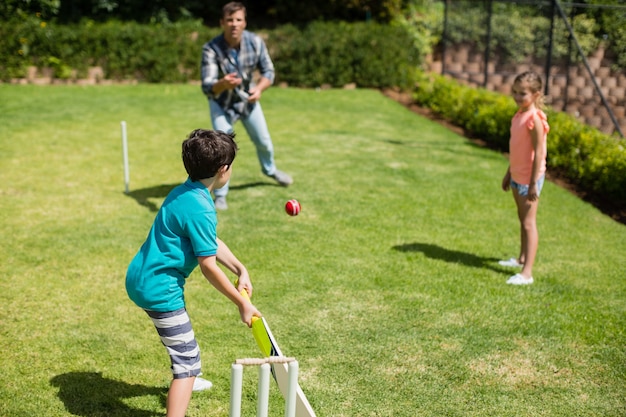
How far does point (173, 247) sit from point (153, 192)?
5.38 meters

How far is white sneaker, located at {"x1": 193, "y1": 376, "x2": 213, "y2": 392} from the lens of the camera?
167 inches

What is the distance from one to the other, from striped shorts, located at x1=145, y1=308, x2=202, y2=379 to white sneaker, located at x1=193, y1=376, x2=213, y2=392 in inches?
25.0

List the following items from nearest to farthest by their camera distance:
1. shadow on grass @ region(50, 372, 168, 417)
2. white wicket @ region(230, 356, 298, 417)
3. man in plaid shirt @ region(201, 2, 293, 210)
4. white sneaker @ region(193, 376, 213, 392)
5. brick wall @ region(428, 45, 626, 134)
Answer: white wicket @ region(230, 356, 298, 417), shadow on grass @ region(50, 372, 168, 417), white sneaker @ region(193, 376, 213, 392), man in plaid shirt @ region(201, 2, 293, 210), brick wall @ region(428, 45, 626, 134)

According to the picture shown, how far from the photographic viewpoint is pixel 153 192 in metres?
8.66

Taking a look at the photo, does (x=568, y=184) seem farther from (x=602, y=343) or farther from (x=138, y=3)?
(x=138, y=3)

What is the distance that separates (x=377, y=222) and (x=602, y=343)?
3151mm

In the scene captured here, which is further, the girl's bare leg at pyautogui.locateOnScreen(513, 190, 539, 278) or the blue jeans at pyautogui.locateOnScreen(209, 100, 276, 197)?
the blue jeans at pyautogui.locateOnScreen(209, 100, 276, 197)

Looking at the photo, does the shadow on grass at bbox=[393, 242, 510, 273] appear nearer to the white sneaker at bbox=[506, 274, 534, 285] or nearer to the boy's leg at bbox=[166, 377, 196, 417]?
the white sneaker at bbox=[506, 274, 534, 285]

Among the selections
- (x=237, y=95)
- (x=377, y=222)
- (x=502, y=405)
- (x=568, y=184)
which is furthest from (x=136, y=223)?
(x=568, y=184)

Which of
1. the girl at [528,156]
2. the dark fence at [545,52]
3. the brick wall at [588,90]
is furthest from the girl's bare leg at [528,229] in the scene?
the brick wall at [588,90]

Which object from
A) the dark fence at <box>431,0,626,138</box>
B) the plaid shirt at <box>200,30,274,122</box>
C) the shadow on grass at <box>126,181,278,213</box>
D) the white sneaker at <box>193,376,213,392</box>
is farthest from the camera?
the dark fence at <box>431,0,626,138</box>

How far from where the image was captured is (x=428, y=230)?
24.8 ft

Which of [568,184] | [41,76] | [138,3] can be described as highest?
[138,3]

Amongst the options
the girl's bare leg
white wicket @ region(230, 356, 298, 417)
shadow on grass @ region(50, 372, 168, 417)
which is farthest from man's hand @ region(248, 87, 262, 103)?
white wicket @ region(230, 356, 298, 417)
